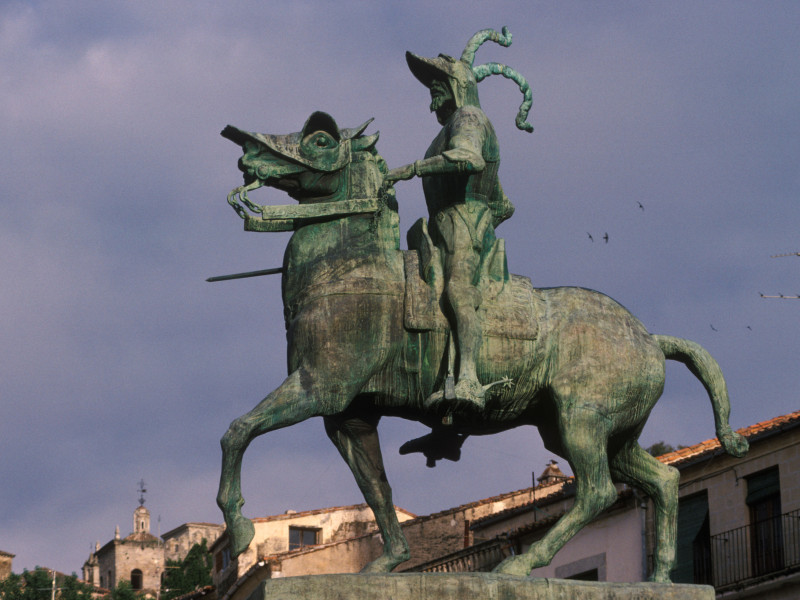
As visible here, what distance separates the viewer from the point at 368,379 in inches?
423

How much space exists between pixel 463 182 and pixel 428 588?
2.84m

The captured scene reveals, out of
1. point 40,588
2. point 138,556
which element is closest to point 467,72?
point 40,588

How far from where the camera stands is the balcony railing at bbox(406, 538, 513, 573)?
3325 centimetres

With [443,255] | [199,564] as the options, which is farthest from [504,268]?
[199,564]

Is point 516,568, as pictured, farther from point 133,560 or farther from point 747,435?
point 133,560

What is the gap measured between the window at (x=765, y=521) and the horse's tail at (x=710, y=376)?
16913 millimetres

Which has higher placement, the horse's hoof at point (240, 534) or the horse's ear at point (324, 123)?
the horse's ear at point (324, 123)

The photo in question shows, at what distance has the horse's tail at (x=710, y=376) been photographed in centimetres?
1134

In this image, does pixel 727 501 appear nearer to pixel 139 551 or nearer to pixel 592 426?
pixel 592 426

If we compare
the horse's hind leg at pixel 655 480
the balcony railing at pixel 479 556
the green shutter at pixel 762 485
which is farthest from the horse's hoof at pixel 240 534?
the balcony railing at pixel 479 556

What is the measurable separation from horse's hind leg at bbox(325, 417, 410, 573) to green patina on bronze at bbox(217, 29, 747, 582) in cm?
1

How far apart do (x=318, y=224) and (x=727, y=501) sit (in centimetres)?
1959

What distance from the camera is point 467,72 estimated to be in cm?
1171

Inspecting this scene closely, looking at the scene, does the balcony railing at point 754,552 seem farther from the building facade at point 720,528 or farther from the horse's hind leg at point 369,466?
the horse's hind leg at point 369,466
